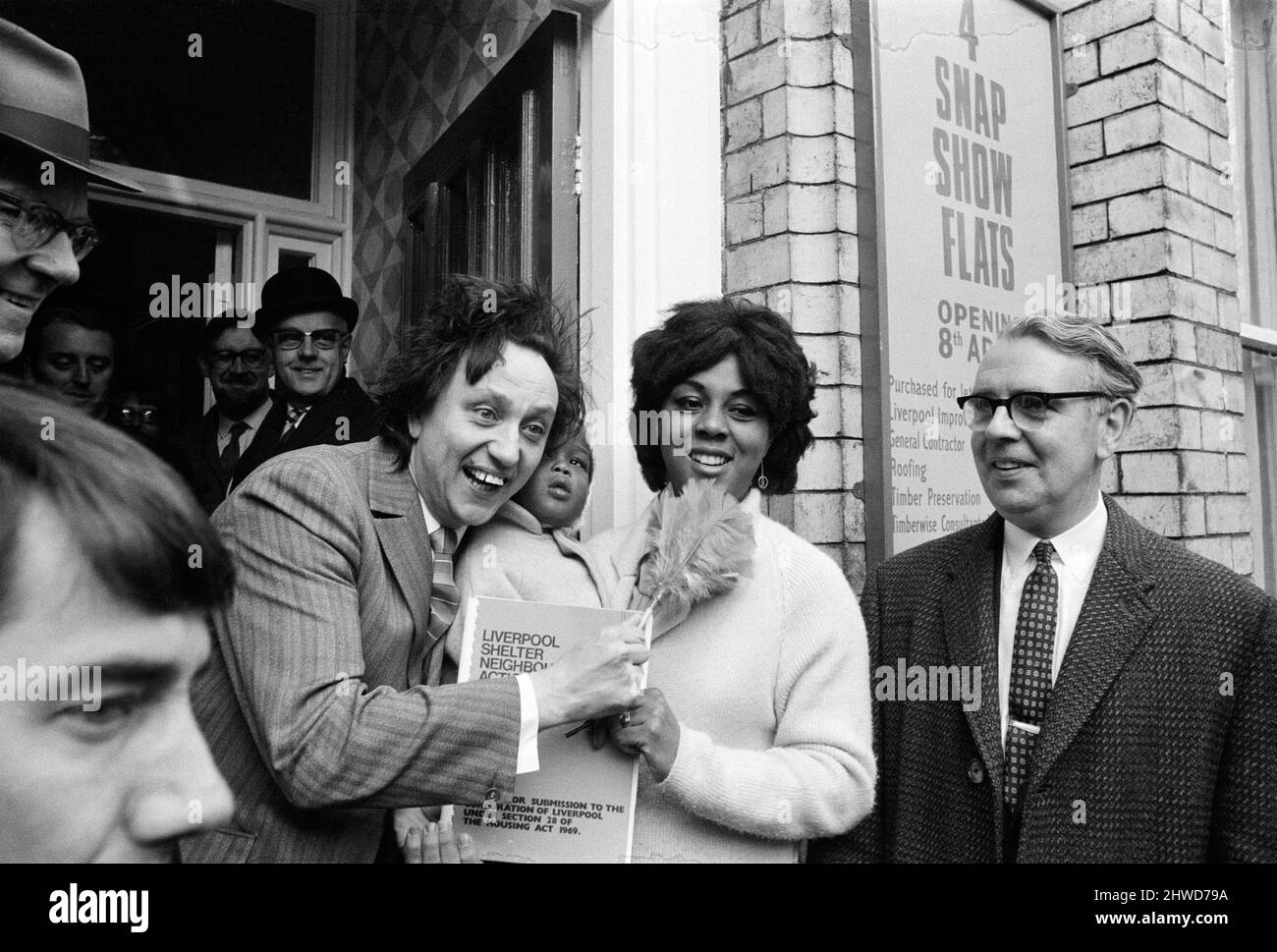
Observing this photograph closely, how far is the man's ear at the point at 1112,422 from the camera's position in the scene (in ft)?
6.86

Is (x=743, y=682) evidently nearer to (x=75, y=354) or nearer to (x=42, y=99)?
(x=75, y=354)

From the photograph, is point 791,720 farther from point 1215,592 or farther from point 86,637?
point 86,637

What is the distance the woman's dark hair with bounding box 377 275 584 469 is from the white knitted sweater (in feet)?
1.56

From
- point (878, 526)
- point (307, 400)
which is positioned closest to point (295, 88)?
point (307, 400)

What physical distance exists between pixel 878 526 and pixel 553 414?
1.21 meters

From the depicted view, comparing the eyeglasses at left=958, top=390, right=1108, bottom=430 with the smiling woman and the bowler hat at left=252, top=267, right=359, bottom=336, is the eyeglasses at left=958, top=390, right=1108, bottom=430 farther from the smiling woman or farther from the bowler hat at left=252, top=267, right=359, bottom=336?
the bowler hat at left=252, top=267, right=359, bottom=336

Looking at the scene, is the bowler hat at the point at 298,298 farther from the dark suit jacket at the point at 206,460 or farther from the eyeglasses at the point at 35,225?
the eyeglasses at the point at 35,225

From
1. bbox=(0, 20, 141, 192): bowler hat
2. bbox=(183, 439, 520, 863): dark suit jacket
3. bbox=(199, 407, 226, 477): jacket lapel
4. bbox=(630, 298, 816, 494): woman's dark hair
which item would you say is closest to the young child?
bbox=(183, 439, 520, 863): dark suit jacket

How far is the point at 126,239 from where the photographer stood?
231 cm

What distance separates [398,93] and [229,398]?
1129 mm

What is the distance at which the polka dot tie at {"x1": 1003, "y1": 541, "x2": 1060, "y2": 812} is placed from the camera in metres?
1.95

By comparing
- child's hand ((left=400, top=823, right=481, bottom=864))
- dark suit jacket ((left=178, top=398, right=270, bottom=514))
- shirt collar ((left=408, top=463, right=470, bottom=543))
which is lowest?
child's hand ((left=400, top=823, right=481, bottom=864))

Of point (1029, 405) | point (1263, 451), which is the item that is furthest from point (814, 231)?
point (1263, 451)

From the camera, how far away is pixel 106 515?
1.71 metres
